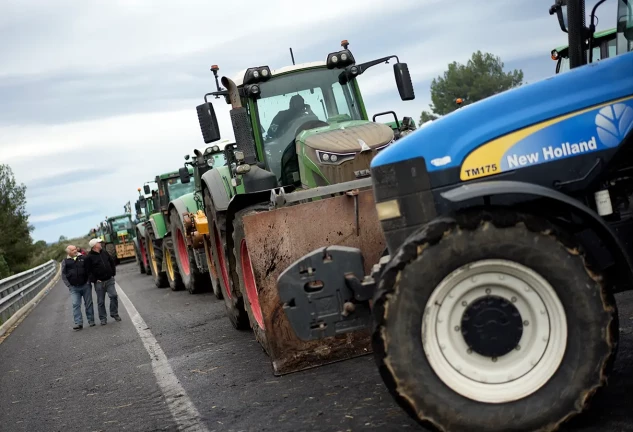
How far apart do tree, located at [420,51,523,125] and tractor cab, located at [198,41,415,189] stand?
70.2m

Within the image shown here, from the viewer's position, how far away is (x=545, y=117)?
461 centimetres

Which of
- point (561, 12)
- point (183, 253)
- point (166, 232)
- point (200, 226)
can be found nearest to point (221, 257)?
point (200, 226)

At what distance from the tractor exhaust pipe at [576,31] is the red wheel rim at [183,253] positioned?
43.7 feet

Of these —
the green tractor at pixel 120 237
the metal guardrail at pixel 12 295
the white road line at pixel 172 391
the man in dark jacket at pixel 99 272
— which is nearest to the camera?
the white road line at pixel 172 391

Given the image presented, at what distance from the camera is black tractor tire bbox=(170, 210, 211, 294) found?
56.2 feet

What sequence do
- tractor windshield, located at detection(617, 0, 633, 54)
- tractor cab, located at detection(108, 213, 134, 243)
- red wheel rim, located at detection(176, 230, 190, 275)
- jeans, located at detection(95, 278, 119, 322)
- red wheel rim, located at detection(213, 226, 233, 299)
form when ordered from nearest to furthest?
tractor windshield, located at detection(617, 0, 633, 54) < red wheel rim, located at detection(213, 226, 233, 299) < jeans, located at detection(95, 278, 119, 322) < red wheel rim, located at detection(176, 230, 190, 275) < tractor cab, located at detection(108, 213, 134, 243)

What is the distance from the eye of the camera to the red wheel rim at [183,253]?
18.2m

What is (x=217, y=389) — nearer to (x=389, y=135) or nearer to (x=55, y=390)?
(x=55, y=390)

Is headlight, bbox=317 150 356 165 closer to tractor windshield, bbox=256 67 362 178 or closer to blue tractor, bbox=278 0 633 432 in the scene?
tractor windshield, bbox=256 67 362 178

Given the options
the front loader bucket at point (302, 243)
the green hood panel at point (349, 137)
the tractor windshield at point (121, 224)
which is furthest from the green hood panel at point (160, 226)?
the tractor windshield at point (121, 224)

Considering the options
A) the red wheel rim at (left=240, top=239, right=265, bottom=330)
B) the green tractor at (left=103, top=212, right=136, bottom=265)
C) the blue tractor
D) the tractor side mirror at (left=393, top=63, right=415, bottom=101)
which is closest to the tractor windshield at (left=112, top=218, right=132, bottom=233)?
the green tractor at (left=103, top=212, right=136, bottom=265)

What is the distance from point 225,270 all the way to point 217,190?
101 centimetres

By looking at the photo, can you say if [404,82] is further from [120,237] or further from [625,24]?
[120,237]

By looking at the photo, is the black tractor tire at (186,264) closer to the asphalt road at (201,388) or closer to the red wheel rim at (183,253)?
the red wheel rim at (183,253)
